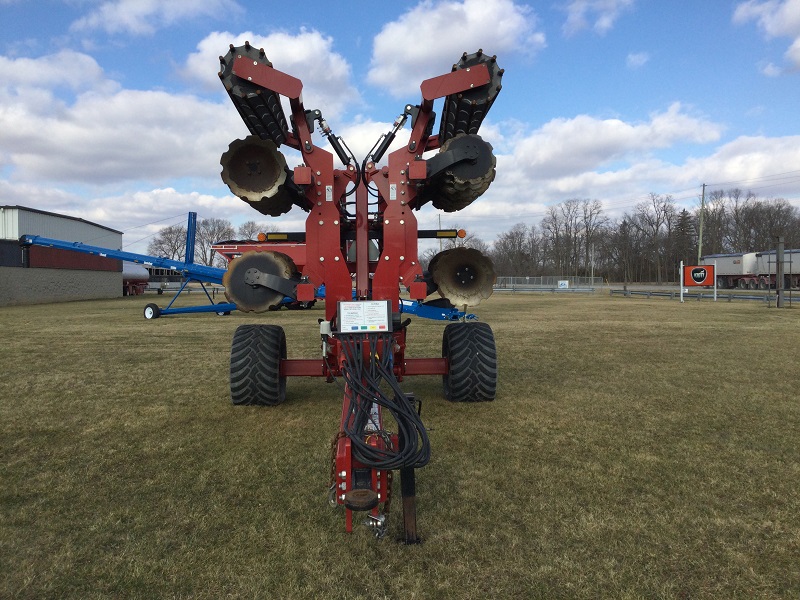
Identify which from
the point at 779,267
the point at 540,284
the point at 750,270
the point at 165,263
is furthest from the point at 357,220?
the point at 540,284

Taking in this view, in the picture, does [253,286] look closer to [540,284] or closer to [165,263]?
[165,263]

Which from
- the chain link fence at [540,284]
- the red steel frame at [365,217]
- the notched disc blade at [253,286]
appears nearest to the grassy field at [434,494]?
the notched disc blade at [253,286]

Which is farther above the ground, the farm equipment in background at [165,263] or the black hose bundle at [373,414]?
the farm equipment in background at [165,263]

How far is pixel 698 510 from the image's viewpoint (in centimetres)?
314

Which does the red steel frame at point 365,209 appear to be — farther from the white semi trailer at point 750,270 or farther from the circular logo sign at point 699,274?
the white semi trailer at point 750,270

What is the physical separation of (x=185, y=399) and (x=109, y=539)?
11.0 feet

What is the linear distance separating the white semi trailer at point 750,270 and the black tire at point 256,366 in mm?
47780

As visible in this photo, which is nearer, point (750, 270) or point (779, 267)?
point (779, 267)

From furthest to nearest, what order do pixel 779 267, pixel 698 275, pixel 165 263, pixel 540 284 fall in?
pixel 540 284, pixel 698 275, pixel 779 267, pixel 165 263

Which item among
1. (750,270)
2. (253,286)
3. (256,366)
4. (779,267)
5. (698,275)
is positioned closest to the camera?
(253,286)

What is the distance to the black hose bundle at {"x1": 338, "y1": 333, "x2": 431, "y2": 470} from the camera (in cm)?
266

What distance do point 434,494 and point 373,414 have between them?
658mm

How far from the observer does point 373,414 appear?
3.31m

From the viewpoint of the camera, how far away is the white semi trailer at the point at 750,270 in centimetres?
4347
